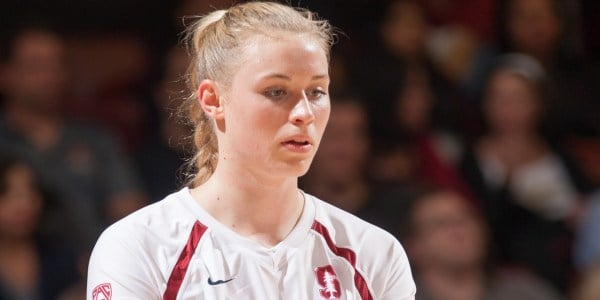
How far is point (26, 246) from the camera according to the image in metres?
5.27

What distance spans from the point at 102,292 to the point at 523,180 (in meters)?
3.92

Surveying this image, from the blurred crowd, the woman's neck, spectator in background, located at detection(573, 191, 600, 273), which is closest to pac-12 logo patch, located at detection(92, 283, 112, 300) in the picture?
the woman's neck

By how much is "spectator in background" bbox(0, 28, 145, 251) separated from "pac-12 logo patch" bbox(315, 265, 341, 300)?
291 centimetres

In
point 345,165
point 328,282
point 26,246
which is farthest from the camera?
point 345,165

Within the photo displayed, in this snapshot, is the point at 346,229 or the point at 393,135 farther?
the point at 393,135

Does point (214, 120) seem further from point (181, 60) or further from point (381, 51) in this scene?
point (381, 51)

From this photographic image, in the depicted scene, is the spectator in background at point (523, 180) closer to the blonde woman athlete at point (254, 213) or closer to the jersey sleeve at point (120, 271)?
the blonde woman athlete at point (254, 213)

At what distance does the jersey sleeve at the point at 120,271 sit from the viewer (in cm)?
259

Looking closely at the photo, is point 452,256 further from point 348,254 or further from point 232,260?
point 232,260

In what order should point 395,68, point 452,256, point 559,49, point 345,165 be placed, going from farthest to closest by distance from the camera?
point 559,49
point 395,68
point 345,165
point 452,256

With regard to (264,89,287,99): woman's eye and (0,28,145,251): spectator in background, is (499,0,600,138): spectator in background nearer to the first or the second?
(0,28,145,251): spectator in background

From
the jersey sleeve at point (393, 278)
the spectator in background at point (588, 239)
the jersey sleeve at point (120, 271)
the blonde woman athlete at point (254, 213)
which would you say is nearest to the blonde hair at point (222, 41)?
the blonde woman athlete at point (254, 213)

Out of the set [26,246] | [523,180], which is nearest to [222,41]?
[26,246]

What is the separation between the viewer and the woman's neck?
9.05 ft
